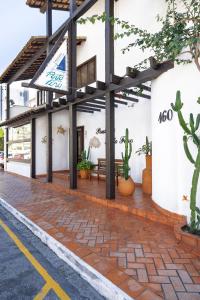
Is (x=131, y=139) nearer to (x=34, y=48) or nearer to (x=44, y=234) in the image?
(x=44, y=234)

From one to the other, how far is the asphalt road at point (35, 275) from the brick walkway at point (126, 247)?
0.32m

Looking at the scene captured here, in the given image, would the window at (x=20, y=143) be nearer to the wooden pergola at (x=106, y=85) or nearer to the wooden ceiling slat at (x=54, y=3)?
the wooden pergola at (x=106, y=85)

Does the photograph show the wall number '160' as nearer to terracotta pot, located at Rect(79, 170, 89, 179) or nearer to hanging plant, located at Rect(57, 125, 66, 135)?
terracotta pot, located at Rect(79, 170, 89, 179)

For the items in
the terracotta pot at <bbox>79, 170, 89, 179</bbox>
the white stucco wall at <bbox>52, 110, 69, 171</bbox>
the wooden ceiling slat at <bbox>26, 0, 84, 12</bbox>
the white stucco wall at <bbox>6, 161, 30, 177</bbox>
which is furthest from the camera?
the white stucco wall at <bbox>6, 161, 30, 177</bbox>

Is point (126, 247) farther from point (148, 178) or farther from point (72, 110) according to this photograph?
point (72, 110)

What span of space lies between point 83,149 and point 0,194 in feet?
17.0

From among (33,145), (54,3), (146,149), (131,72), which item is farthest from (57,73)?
(54,3)

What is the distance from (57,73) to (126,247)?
6.17 metres

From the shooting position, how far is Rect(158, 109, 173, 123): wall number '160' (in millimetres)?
5336

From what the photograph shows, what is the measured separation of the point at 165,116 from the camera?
18.2ft

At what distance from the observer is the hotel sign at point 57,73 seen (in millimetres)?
7675

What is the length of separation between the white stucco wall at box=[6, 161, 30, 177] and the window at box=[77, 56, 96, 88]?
556 centimetres

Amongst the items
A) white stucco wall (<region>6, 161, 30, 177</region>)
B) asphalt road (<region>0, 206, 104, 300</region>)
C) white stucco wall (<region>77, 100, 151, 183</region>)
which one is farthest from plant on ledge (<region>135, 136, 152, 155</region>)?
white stucco wall (<region>6, 161, 30, 177</region>)

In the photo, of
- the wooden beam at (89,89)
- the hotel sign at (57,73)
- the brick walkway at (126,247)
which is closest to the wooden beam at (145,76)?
the wooden beam at (89,89)
